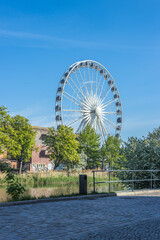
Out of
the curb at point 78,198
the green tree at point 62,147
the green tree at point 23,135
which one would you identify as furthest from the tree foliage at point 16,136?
the curb at point 78,198

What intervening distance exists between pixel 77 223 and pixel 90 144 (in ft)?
147

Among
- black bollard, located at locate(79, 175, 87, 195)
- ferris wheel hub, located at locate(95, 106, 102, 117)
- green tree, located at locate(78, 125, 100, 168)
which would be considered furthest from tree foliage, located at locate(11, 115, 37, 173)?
black bollard, located at locate(79, 175, 87, 195)

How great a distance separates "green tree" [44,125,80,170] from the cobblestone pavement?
35995mm

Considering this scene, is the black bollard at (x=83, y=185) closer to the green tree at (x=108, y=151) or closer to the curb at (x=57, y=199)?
the curb at (x=57, y=199)

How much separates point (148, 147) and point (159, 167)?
4.07ft

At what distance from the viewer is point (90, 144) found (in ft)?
168

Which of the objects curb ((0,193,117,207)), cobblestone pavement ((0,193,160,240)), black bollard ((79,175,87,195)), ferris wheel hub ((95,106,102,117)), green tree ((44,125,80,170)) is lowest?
cobblestone pavement ((0,193,160,240))

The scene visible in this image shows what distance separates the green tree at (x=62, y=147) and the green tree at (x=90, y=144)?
3.72 meters

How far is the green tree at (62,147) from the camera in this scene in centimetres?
4503

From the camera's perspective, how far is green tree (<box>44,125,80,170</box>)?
4503cm

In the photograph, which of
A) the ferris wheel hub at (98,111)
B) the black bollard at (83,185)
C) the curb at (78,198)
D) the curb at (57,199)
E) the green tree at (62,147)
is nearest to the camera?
the curb at (57,199)

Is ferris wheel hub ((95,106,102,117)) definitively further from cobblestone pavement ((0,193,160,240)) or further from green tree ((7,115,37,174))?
cobblestone pavement ((0,193,160,240))

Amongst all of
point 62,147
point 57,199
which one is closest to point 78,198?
point 57,199

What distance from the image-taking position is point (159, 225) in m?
6.51
